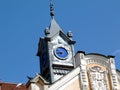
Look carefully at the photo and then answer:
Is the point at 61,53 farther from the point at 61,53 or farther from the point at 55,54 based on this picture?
the point at 55,54

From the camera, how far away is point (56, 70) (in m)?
30.8

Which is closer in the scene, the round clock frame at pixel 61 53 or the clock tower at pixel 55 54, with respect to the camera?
the clock tower at pixel 55 54

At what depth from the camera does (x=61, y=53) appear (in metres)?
31.0

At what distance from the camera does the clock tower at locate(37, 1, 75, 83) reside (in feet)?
100

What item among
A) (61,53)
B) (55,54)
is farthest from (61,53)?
(55,54)

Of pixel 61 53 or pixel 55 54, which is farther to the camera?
pixel 61 53

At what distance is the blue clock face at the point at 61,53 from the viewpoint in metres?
30.8

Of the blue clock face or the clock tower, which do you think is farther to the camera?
the blue clock face

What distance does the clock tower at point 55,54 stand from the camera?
30531 mm

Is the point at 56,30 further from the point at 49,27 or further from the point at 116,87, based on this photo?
the point at 116,87

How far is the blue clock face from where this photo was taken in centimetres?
3078

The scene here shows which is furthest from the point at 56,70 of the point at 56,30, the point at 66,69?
the point at 56,30

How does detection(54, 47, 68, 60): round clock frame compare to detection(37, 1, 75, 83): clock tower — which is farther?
detection(54, 47, 68, 60): round clock frame

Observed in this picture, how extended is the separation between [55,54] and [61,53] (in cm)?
56
